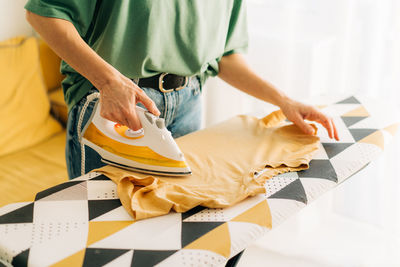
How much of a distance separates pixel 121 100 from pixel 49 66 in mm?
1717

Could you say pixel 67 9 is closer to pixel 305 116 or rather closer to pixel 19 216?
pixel 19 216

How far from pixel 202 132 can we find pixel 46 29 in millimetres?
530

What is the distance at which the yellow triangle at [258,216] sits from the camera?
974mm

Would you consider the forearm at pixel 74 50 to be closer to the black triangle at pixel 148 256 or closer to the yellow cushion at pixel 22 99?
the black triangle at pixel 148 256

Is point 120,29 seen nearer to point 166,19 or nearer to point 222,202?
point 166,19

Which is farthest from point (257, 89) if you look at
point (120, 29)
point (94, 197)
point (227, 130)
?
point (94, 197)

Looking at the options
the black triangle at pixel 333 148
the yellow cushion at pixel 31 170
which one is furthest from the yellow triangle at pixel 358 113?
the yellow cushion at pixel 31 170

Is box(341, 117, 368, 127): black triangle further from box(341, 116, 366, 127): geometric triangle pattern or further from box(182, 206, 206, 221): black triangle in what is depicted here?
box(182, 206, 206, 221): black triangle

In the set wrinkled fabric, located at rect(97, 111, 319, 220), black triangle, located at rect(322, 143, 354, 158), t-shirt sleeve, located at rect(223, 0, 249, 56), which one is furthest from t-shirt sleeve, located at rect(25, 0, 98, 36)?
black triangle, located at rect(322, 143, 354, 158)

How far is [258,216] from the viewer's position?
99 centimetres

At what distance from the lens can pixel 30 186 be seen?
2047mm

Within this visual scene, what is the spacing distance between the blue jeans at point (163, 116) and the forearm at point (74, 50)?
0.18 meters

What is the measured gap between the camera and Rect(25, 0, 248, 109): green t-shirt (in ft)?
3.77

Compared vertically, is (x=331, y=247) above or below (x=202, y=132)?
below
